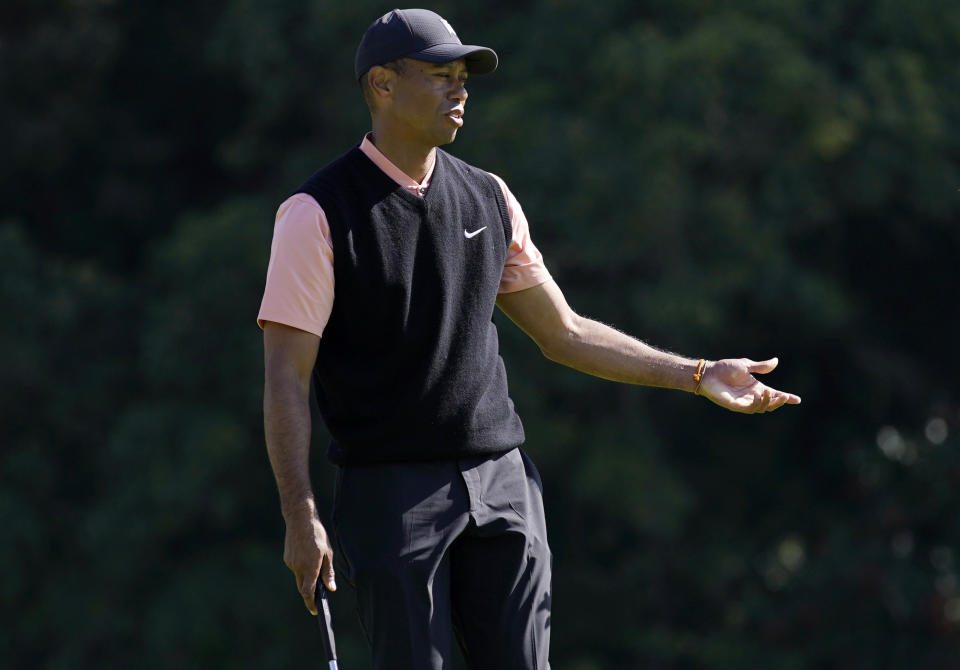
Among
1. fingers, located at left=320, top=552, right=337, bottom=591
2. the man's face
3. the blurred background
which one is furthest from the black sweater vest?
the blurred background

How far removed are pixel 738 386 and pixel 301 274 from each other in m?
0.98

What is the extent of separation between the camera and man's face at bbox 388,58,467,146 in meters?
3.09

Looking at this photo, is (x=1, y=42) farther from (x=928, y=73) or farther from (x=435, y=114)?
(x=435, y=114)

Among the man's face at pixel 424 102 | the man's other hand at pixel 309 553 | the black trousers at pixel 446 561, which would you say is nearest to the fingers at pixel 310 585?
the man's other hand at pixel 309 553

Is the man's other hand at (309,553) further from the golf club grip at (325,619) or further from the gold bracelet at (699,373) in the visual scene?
the gold bracelet at (699,373)

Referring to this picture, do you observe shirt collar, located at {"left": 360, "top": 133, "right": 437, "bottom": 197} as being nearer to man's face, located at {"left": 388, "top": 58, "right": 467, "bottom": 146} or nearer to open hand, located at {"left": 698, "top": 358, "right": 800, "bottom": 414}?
man's face, located at {"left": 388, "top": 58, "right": 467, "bottom": 146}

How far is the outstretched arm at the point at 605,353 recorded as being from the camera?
331 centimetres

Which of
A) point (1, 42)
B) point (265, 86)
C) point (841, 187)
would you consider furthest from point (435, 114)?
point (1, 42)

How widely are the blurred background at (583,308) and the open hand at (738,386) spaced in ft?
24.0

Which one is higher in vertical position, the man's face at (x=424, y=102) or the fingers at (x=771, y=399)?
the man's face at (x=424, y=102)

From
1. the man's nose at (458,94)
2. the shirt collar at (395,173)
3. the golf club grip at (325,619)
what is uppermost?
the man's nose at (458,94)

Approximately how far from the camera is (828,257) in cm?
1203

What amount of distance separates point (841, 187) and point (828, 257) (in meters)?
0.99

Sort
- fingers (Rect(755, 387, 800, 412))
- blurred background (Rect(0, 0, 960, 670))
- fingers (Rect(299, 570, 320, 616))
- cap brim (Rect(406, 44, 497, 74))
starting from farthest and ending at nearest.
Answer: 1. blurred background (Rect(0, 0, 960, 670))
2. fingers (Rect(755, 387, 800, 412))
3. cap brim (Rect(406, 44, 497, 74))
4. fingers (Rect(299, 570, 320, 616))
